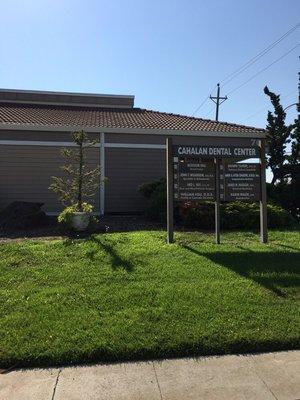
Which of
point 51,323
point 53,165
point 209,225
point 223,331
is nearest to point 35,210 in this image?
point 53,165

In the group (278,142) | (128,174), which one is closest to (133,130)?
(128,174)

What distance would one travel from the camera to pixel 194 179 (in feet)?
33.1

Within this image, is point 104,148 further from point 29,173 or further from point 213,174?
point 213,174

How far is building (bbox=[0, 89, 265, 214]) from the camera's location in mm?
16047

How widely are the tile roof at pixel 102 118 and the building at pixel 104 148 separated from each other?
0.11 feet

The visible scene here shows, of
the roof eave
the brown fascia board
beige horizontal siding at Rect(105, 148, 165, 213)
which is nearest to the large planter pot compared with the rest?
beige horizontal siding at Rect(105, 148, 165, 213)

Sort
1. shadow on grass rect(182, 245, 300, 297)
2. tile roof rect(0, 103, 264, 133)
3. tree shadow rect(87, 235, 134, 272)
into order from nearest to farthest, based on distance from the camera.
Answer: shadow on grass rect(182, 245, 300, 297) < tree shadow rect(87, 235, 134, 272) < tile roof rect(0, 103, 264, 133)

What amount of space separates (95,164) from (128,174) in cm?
118

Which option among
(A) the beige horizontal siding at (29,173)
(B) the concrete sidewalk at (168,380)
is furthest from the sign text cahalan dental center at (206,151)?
(A) the beige horizontal siding at (29,173)

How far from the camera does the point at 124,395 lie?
4285mm

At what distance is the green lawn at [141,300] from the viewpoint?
518 cm

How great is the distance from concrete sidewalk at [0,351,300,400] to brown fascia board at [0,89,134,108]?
62.7 feet

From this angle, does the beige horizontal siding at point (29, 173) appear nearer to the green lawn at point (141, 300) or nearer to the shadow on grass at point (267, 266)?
the green lawn at point (141, 300)

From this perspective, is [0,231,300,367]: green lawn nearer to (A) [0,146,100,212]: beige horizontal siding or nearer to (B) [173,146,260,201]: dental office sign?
(B) [173,146,260,201]: dental office sign
